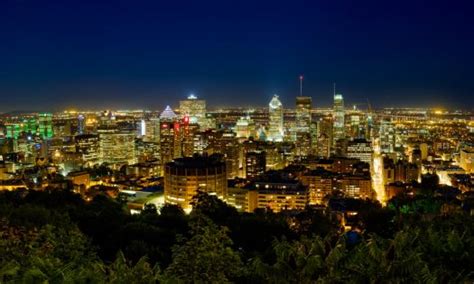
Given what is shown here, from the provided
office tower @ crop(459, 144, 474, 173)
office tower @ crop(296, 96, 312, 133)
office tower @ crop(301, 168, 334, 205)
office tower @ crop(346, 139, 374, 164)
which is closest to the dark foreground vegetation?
office tower @ crop(301, 168, 334, 205)

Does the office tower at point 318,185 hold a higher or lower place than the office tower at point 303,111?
lower

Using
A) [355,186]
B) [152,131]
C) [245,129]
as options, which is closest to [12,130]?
[152,131]

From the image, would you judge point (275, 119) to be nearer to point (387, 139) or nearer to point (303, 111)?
point (303, 111)

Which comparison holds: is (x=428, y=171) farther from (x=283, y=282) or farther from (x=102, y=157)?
(x=283, y=282)

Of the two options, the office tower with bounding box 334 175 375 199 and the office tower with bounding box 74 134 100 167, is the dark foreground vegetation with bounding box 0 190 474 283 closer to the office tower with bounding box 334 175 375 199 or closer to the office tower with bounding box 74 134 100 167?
the office tower with bounding box 334 175 375 199

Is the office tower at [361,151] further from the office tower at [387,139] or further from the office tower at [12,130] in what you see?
the office tower at [12,130]

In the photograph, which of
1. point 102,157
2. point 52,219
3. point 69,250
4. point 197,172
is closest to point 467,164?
point 197,172

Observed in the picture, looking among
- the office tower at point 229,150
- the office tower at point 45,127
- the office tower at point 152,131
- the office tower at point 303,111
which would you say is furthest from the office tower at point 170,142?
the office tower at point 303,111
